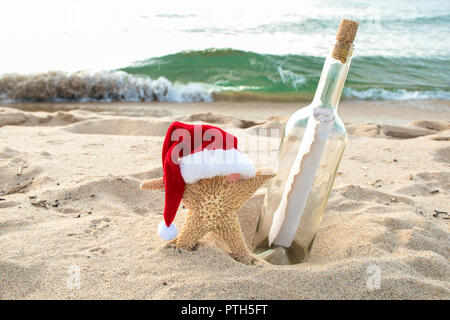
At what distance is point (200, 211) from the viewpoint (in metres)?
1.45

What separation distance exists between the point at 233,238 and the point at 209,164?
1.12 feet

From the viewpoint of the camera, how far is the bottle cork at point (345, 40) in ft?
4.34

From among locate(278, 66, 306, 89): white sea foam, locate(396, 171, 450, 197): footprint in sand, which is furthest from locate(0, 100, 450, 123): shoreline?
locate(396, 171, 450, 197): footprint in sand

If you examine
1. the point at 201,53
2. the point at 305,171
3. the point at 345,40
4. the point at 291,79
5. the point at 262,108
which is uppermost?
the point at 201,53

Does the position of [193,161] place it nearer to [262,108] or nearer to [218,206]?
[218,206]

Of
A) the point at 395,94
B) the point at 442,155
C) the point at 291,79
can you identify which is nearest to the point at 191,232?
the point at 442,155

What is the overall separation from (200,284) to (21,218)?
3.28 feet

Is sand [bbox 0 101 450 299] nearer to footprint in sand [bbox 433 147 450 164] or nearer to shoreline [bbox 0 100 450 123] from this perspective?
footprint in sand [bbox 433 147 450 164]

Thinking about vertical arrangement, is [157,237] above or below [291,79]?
below

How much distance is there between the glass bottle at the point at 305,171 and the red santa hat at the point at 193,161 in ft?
0.82

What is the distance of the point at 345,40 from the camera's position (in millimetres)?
1345

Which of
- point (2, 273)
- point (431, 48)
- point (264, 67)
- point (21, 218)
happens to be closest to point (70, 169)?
point (21, 218)
